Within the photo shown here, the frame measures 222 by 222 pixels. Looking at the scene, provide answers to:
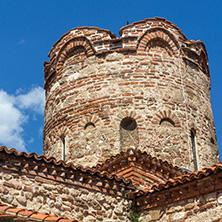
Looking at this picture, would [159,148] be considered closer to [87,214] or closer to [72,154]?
[72,154]

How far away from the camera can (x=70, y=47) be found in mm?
13062

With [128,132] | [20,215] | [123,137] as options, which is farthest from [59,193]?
[128,132]

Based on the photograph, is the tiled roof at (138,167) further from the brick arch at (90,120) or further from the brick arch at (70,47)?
the brick arch at (70,47)

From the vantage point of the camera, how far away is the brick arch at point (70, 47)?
1277 cm

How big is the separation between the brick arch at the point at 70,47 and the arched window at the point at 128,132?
2671 mm

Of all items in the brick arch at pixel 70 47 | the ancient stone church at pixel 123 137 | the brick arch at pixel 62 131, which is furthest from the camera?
the brick arch at pixel 70 47

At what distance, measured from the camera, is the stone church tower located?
11.2 meters

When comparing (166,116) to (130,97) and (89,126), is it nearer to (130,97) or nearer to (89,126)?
(130,97)

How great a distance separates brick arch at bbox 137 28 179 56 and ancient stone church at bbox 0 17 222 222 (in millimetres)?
32

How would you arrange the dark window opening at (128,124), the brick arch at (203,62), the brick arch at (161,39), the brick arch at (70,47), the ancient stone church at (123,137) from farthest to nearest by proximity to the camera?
the brick arch at (203,62), the brick arch at (70,47), the brick arch at (161,39), the dark window opening at (128,124), the ancient stone church at (123,137)

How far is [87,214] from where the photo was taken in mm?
8367

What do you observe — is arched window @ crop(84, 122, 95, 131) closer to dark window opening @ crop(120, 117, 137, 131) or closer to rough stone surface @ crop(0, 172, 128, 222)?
dark window opening @ crop(120, 117, 137, 131)

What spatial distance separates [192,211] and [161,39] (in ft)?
20.9

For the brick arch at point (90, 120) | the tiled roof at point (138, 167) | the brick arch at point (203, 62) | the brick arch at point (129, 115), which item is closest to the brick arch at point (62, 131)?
the brick arch at point (90, 120)
